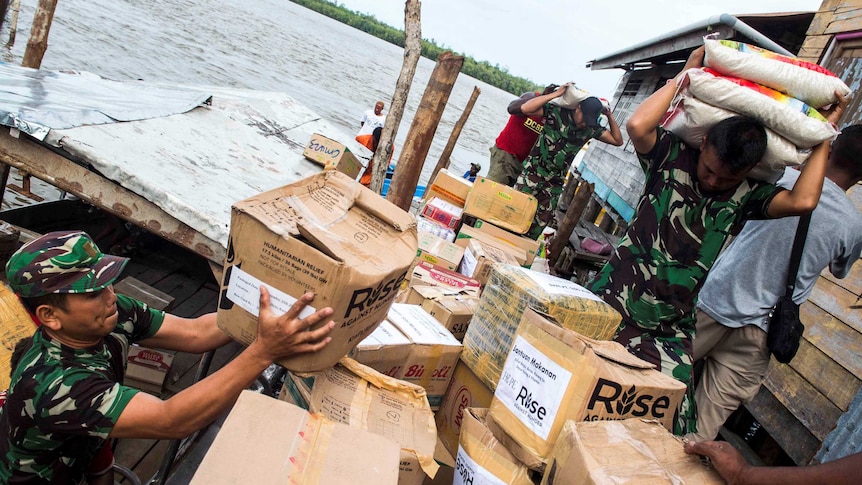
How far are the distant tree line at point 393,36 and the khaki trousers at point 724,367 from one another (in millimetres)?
68550

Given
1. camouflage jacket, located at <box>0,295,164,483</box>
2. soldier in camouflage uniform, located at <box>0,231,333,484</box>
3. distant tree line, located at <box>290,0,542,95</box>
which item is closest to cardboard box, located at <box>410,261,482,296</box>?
soldier in camouflage uniform, located at <box>0,231,333,484</box>

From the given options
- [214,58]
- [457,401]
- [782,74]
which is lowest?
[214,58]

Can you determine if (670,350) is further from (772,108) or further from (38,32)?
(38,32)

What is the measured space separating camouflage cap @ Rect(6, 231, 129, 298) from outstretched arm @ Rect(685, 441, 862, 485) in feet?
6.24

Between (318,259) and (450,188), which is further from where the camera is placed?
(450,188)

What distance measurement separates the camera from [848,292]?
11.5 ft

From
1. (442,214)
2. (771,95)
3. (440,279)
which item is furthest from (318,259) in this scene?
(442,214)

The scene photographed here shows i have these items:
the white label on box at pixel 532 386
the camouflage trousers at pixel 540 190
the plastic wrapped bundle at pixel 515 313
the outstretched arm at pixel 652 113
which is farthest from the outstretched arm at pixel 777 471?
the camouflage trousers at pixel 540 190

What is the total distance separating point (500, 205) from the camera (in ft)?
17.0

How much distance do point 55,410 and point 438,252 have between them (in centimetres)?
302

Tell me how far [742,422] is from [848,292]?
1443mm

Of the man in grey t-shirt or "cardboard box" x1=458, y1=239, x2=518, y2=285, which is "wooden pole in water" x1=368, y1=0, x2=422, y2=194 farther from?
the man in grey t-shirt

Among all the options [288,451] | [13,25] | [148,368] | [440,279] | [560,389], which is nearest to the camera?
[288,451]

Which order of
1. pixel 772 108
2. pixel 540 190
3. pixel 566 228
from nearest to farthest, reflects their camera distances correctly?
pixel 772 108, pixel 540 190, pixel 566 228
